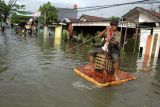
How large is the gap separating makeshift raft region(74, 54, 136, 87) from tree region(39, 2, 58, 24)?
1671 inches

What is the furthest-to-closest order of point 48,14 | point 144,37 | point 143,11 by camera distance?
point 48,14, point 143,11, point 144,37

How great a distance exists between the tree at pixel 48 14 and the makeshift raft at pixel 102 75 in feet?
139

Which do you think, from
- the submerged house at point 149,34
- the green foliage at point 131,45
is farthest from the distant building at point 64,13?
the green foliage at point 131,45

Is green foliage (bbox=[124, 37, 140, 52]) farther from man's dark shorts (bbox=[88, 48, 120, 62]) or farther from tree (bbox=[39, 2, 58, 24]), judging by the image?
tree (bbox=[39, 2, 58, 24])

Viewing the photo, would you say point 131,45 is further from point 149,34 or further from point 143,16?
point 143,16

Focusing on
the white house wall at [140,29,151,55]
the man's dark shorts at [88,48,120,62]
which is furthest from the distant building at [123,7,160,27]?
the man's dark shorts at [88,48,120,62]

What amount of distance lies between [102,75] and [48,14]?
144 feet

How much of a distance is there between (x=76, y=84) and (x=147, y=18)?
50.3 feet

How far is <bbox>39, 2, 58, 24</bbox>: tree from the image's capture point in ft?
170

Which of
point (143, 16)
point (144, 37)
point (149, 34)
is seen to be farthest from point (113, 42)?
point (143, 16)

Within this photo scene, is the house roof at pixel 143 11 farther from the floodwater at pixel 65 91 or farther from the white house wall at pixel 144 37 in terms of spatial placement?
the floodwater at pixel 65 91

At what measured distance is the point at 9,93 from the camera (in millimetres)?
7316

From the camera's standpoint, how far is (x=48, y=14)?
→ 51.9 meters

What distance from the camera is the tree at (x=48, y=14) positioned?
51.7 metres
